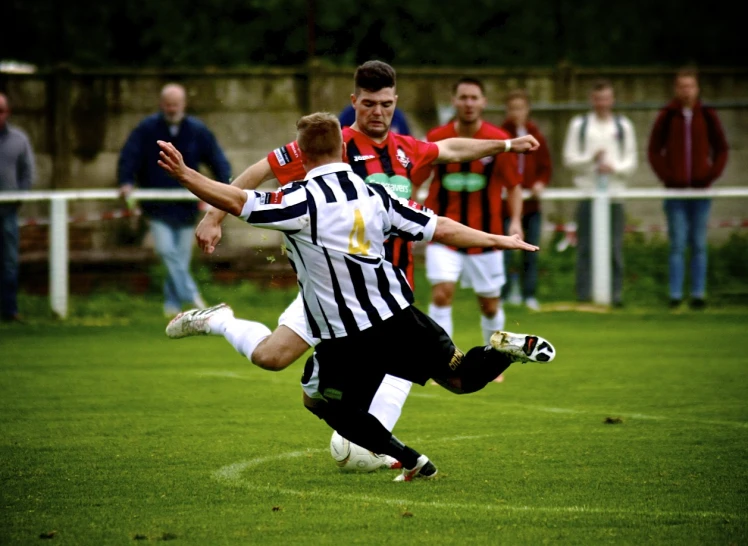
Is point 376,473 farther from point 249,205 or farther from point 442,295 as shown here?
point 442,295

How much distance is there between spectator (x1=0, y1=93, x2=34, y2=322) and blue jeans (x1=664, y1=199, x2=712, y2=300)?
21.8 ft

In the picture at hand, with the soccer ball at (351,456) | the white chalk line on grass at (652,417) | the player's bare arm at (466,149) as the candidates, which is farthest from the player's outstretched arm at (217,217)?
the white chalk line on grass at (652,417)

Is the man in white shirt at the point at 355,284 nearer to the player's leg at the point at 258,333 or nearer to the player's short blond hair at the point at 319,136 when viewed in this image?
the player's short blond hair at the point at 319,136

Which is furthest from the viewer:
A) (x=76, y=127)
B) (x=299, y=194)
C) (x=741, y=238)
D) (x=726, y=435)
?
(x=76, y=127)

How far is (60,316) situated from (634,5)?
10.9 metres

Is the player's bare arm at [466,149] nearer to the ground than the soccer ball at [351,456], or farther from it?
farther from it

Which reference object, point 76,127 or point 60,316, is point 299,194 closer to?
point 60,316

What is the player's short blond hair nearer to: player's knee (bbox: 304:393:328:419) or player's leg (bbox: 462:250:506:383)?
player's knee (bbox: 304:393:328:419)

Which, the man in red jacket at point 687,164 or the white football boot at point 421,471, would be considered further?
the man in red jacket at point 687,164

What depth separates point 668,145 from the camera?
1347cm

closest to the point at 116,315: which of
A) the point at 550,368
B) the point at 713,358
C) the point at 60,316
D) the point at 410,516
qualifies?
the point at 60,316

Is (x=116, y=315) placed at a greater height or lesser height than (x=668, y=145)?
lesser

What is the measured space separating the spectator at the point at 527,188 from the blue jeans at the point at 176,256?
124 inches

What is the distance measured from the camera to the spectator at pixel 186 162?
12.6 metres
